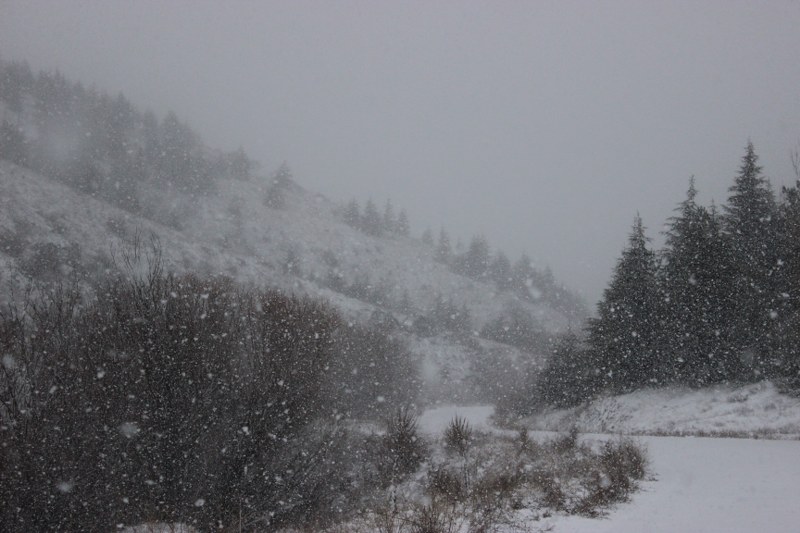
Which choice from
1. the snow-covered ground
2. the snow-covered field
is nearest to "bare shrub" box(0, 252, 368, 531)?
the snow-covered field

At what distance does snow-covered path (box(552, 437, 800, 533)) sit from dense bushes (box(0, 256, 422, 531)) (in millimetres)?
6895

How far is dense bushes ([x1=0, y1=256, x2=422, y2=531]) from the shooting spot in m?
8.09

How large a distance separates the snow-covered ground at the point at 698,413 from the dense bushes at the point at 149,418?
42.1 ft

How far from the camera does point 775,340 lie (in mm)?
18906

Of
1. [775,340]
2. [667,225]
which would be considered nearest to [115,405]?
[775,340]

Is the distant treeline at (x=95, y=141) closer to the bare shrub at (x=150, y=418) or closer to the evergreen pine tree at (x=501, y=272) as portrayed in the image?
the bare shrub at (x=150, y=418)

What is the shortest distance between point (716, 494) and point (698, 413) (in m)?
14.4

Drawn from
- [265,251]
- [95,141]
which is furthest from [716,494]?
[95,141]

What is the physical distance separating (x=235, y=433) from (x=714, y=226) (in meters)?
26.3

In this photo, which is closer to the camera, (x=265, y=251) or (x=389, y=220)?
(x=265, y=251)

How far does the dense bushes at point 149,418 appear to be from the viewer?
26.5 ft

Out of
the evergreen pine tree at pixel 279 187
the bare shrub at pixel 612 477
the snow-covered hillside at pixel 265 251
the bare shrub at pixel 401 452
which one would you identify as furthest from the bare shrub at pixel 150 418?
the evergreen pine tree at pixel 279 187

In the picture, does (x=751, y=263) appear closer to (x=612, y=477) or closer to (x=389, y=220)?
(x=612, y=477)

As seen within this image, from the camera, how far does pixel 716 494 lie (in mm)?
7691
